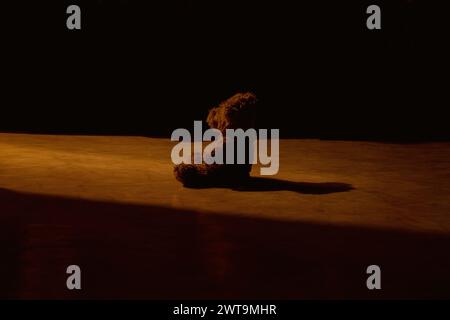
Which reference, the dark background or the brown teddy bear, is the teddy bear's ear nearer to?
the brown teddy bear

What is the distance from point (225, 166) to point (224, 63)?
16.3 ft

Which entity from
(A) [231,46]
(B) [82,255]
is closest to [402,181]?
(B) [82,255]

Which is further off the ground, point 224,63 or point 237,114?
point 224,63

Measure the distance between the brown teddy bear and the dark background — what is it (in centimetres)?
413

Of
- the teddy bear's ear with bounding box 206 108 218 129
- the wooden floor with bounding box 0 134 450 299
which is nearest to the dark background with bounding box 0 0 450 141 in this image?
the wooden floor with bounding box 0 134 450 299

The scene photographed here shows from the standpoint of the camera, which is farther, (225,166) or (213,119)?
(213,119)

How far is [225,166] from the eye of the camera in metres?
7.71

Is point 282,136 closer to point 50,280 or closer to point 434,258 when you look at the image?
point 434,258

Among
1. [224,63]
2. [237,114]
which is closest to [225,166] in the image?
[237,114]

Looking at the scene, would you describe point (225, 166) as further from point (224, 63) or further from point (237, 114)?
point (224, 63)

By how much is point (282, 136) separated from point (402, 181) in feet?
10.3

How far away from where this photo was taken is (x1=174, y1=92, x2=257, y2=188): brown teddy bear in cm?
768

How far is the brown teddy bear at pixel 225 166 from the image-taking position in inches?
302

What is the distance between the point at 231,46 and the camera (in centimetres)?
1241
